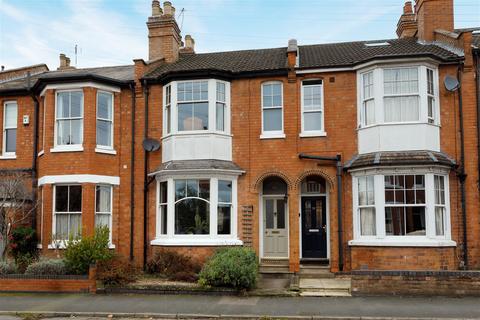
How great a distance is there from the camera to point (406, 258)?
561 inches

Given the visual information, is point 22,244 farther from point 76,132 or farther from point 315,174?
point 315,174

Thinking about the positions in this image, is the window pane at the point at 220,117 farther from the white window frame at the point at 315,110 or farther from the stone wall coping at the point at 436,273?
the stone wall coping at the point at 436,273

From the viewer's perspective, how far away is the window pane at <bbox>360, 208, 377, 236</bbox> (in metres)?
14.9

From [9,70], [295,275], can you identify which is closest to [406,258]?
[295,275]

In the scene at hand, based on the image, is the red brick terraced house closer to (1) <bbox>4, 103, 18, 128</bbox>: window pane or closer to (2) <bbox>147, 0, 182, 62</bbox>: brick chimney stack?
(1) <bbox>4, 103, 18, 128</bbox>: window pane

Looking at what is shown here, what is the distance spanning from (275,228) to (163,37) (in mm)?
8831

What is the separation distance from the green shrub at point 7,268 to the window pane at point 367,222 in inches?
421

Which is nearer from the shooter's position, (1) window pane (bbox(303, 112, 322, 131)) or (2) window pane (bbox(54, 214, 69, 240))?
(1) window pane (bbox(303, 112, 322, 131))

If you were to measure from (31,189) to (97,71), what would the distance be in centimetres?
621

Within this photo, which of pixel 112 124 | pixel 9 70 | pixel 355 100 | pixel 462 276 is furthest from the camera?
pixel 9 70

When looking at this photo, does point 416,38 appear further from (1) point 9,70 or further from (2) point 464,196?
(1) point 9,70

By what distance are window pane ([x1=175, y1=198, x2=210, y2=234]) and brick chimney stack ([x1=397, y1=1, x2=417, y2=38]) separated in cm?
1111

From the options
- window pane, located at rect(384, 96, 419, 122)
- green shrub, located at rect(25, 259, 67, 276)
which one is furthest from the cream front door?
green shrub, located at rect(25, 259, 67, 276)

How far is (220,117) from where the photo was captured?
54.0 feet
